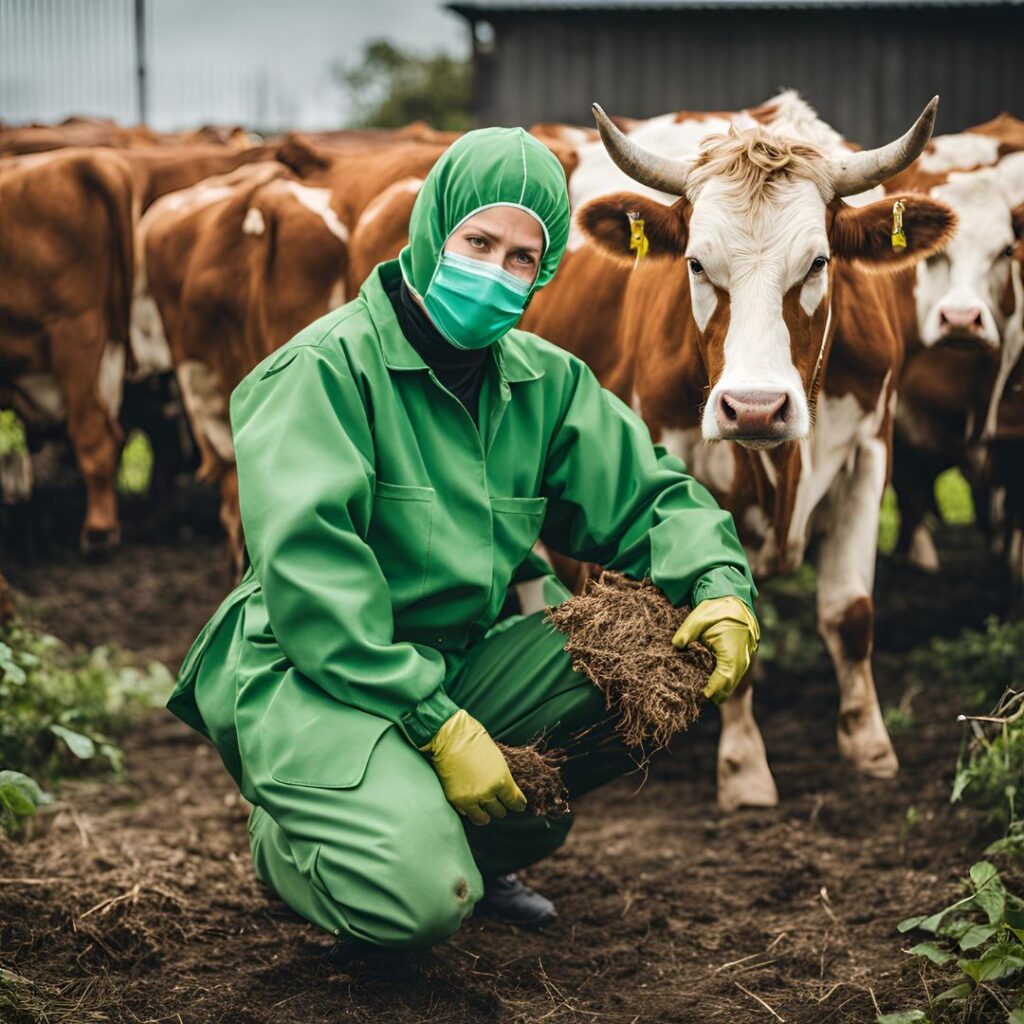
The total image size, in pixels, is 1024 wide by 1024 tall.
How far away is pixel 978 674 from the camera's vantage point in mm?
5102

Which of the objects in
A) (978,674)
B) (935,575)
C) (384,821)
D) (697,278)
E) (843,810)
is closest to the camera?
(384,821)

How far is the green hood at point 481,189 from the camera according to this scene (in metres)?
2.98

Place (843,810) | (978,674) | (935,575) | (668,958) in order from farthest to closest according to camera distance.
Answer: (935,575) < (978,674) < (843,810) < (668,958)

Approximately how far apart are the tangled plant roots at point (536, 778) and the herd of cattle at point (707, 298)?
3.12 feet

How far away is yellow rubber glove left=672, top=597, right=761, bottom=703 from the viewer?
299 centimetres

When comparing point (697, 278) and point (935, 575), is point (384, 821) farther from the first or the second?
point (935, 575)

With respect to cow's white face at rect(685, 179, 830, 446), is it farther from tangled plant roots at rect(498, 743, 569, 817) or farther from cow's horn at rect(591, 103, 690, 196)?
tangled plant roots at rect(498, 743, 569, 817)

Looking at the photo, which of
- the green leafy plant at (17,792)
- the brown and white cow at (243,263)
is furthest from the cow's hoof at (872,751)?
the brown and white cow at (243,263)

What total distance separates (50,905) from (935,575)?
4.80 m

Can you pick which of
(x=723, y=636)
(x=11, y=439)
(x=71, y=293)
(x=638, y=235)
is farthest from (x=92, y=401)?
(x=723, y=636)

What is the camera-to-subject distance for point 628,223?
4.16 meters

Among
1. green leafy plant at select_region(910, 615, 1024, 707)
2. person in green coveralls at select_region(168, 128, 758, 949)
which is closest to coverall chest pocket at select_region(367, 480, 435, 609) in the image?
person in green coveralls at select_region(168, 128, 758, 949)

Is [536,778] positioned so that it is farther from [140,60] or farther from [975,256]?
[140,60]

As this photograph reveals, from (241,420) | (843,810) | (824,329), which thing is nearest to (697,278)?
(824,329)
